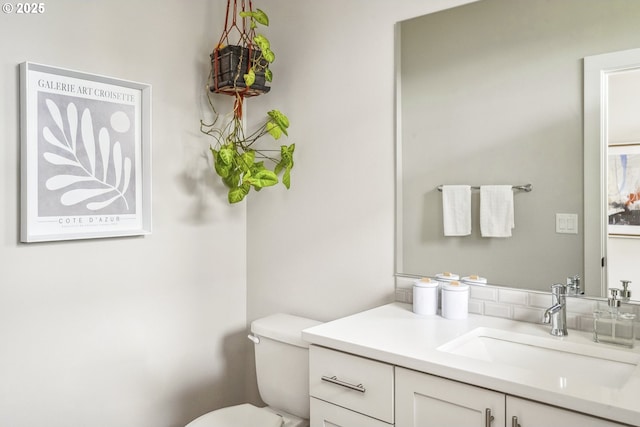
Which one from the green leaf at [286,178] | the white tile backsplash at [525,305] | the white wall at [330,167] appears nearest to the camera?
the white tile backsplash at [525,305]

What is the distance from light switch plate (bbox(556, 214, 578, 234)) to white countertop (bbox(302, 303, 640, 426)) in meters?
0.31

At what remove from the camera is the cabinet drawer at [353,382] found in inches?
50.9

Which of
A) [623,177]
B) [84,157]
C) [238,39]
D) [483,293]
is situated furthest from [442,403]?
[238,39]

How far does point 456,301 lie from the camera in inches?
63.2

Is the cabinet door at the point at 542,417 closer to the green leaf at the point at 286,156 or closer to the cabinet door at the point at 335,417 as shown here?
the cabinet door at the point at 335,417

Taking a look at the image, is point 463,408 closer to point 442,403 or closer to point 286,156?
point 442,403

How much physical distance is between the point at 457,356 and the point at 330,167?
1114 millimetres

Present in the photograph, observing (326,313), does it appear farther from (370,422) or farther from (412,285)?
(370,422)

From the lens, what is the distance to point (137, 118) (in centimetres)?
197

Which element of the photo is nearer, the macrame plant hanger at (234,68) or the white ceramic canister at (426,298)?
the white ceramic canister at (426,298)

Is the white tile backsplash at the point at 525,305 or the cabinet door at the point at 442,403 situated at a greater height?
the white tile backsplash at the point at 525,305

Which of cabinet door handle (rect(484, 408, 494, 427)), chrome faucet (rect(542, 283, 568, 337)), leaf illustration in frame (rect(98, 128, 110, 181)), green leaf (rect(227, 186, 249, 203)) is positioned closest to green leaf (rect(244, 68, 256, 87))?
green leaf (rect(227, 186, 249, 203))

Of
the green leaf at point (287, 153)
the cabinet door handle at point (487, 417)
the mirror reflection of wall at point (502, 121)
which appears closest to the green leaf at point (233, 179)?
the green leaf at point (287, 153)

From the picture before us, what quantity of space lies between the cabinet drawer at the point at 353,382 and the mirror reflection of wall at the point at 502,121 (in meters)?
0.59
